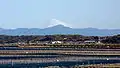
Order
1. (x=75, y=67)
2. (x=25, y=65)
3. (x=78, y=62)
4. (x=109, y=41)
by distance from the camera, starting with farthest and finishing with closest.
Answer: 1. (x=109, y=41)
2. (x=78, y=62)
3. (x=25, y=65)
4. (x=75, y=67)

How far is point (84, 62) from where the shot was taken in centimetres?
8788

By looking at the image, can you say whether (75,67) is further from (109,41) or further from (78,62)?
(109,41)

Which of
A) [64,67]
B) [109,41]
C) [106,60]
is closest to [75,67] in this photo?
[64,67]

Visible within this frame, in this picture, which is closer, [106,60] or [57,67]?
[57,67]

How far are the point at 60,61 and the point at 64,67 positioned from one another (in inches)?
339

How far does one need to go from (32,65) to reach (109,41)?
9561cm

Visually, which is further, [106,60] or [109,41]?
[109,41]

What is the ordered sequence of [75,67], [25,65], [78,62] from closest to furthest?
[75,67] → [25,65] → [78,62]

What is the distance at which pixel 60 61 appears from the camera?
88.3 meters

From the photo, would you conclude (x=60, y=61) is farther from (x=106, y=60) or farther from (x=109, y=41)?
(x=109, y=41)

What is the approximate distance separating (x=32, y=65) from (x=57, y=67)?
5306 mm

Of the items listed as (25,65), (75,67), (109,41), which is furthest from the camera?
(109,41)

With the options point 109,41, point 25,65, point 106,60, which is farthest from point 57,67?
point 109,41

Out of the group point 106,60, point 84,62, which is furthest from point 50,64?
point 106,60
